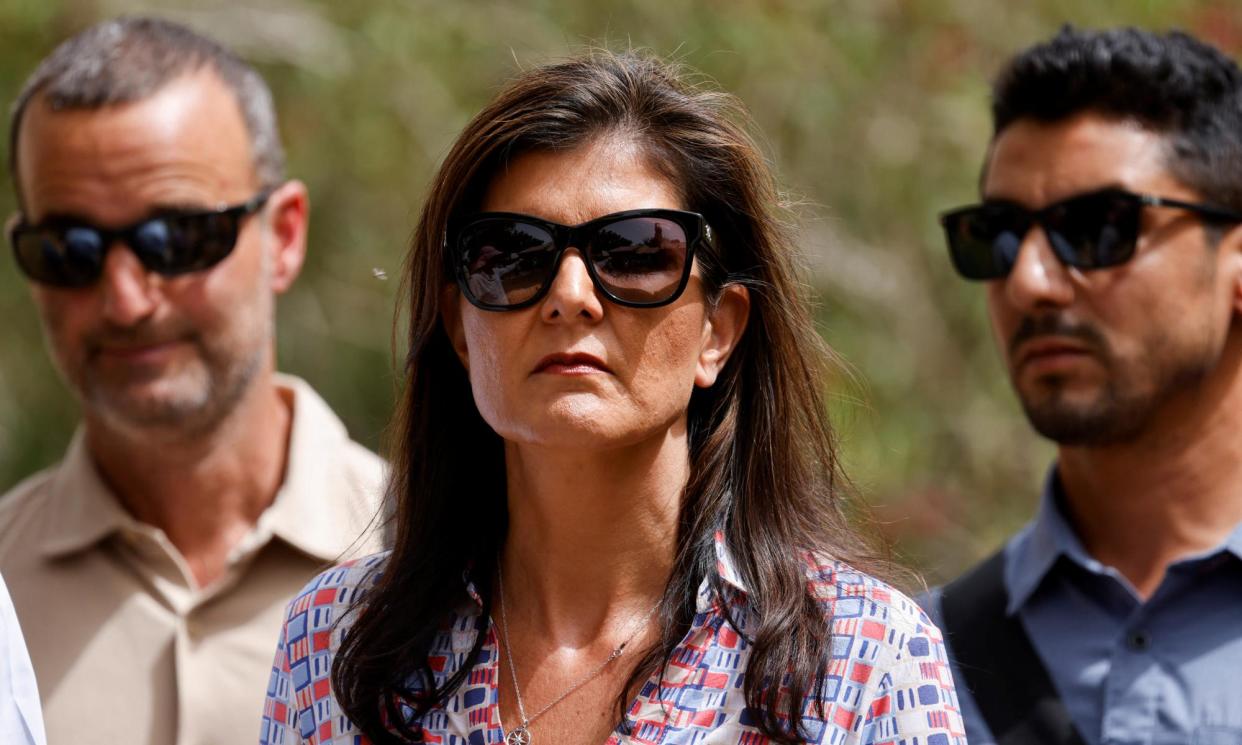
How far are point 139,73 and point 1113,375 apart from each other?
6.17 ft

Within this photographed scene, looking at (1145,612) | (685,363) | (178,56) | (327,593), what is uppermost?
(178,56)

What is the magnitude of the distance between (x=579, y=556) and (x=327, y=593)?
1.13 feet

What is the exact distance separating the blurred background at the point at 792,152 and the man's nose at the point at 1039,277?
2624 mm

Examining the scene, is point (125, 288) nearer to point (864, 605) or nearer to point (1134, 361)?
point (864, 605)

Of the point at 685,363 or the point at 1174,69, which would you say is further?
the point at 1174,69

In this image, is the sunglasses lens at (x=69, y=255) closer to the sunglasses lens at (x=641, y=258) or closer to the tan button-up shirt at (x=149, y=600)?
the tan button-up shirt at (x=149, y=600)

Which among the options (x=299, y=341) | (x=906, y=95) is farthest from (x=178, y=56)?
(x=906, y=95)

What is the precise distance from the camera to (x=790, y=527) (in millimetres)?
2291

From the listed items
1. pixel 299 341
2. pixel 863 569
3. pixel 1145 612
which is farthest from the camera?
pixel 299 341

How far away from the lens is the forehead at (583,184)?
2109mm

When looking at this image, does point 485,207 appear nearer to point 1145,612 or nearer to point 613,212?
point 613,212

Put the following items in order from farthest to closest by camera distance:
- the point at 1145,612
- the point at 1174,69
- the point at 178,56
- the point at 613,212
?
the point at 178,56
the point at 1174,69
the point at 1145,612
the point at 613,212

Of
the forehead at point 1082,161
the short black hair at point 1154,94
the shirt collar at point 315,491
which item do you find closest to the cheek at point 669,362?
the shirt collar at point 315,491

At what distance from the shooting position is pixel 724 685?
6.88ft
